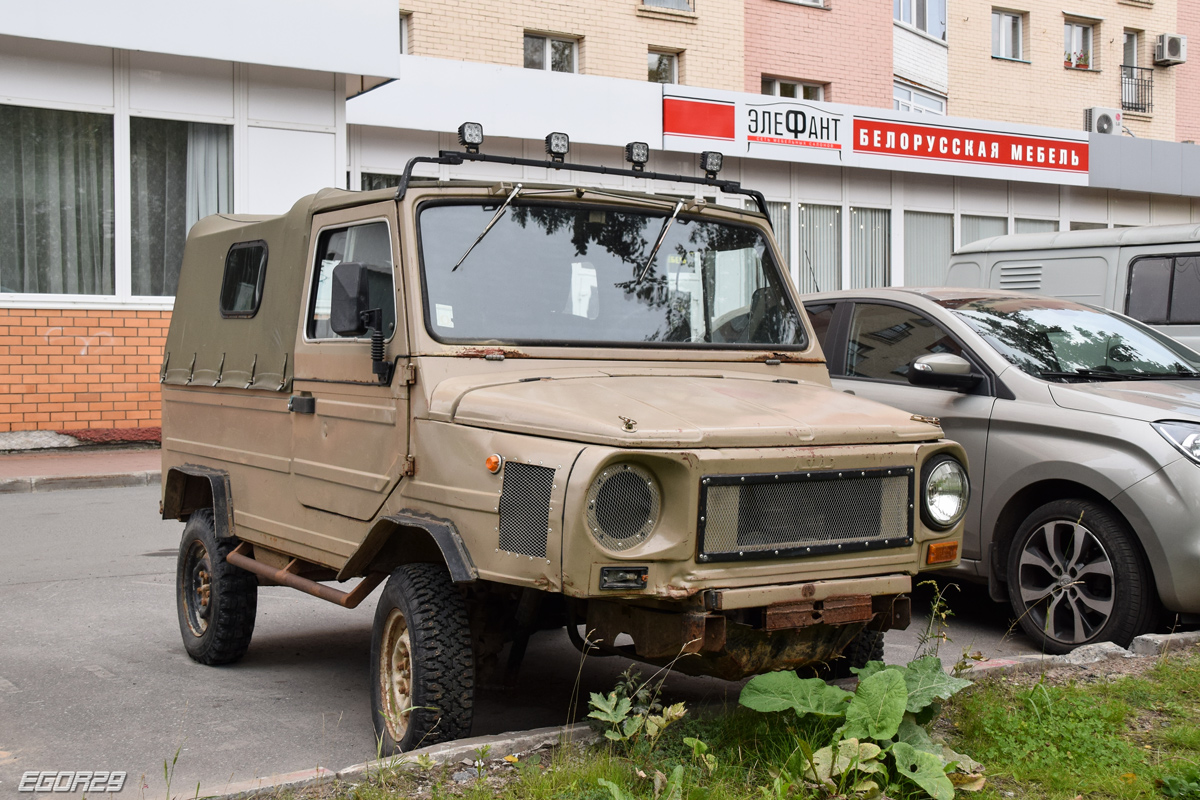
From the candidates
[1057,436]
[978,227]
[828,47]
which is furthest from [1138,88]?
[1057,436]

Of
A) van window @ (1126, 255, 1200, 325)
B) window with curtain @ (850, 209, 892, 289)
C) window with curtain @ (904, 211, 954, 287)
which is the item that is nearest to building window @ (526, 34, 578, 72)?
window with curtain @ (850, 209, 892, 289)

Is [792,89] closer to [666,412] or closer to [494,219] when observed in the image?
[494,219]

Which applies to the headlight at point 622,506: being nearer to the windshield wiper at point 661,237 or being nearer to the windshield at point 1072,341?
the windshield wiper at point 661,237

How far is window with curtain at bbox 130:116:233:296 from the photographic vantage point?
14820mm

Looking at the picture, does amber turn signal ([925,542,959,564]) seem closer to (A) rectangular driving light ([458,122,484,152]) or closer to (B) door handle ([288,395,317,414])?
(A) rectangular driving light ([458,122,484,152])

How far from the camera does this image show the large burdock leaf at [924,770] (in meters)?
3.62

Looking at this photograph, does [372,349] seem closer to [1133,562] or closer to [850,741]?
[850,741]

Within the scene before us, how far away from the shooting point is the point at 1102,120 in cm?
2664

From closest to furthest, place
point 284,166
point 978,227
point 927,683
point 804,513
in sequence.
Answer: point 804,513, point 927,683, point 284,166, point 978,227

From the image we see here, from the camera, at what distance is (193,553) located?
20.7 feet

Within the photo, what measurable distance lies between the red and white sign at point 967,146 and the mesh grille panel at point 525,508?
1850 cm

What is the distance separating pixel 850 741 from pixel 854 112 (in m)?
18.7

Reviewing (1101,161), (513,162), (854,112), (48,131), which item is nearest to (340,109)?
(48,131)

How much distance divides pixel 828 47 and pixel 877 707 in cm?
2128
